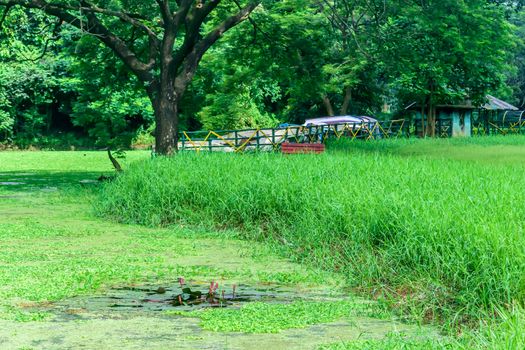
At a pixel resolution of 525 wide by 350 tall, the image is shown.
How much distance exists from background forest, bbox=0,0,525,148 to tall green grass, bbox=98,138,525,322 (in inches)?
218

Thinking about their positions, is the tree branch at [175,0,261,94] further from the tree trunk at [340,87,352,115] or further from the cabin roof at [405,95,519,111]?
the cabin roof at [405,95,519,111]

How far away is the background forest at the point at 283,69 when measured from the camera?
68.9 ft

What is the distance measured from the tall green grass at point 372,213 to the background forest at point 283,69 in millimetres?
5536

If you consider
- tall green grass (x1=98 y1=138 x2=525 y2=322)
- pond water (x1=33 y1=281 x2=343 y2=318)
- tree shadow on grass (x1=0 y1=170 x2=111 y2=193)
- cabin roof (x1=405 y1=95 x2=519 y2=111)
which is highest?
cabin roof (x1=405 y1=95 x2=519 y2=111)

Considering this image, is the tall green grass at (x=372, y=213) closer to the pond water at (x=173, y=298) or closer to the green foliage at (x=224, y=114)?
the pond water at (x=173, y=298)

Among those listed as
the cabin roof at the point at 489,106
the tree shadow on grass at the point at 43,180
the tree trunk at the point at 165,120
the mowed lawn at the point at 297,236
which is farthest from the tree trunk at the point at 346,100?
the mowed lawn at the point at 297,236

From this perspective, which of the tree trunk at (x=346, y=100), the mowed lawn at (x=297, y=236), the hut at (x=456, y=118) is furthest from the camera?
the hut at (x=456, y=118)

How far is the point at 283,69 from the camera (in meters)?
22.3

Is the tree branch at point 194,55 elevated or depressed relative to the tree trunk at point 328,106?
elevated

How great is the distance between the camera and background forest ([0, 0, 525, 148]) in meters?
21.0

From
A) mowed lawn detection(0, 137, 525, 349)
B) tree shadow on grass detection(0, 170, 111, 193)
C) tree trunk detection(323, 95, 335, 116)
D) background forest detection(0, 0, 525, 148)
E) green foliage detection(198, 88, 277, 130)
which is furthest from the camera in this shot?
tree trunk detection(323, 95, 335, 116)

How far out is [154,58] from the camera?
66.3 ft

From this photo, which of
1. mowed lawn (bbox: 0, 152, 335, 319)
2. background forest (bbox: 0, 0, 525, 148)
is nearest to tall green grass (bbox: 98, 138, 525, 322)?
mowed lawn (bbox: 0, 152, 335, 319)

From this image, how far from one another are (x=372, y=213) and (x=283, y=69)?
13.6m
